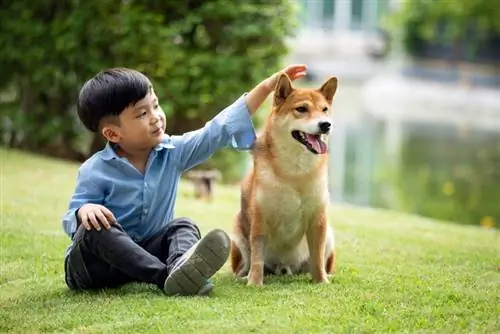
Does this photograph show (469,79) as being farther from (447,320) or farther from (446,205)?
(447,320)

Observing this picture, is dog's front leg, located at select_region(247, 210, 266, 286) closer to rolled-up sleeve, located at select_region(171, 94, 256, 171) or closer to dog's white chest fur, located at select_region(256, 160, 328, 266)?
dog's white chest fur, located at select_region(256, 160, 328, 266)

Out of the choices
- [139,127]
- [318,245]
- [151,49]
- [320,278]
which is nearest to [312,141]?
[318,245]

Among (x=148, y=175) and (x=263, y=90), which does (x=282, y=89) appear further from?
(x=148, y=175)

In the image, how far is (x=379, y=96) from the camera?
90.2 feet

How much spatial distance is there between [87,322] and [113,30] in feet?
20.0

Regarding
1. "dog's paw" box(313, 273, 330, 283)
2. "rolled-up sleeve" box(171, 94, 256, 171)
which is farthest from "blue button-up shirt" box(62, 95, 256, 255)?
"dog's paw" box(313, 273, 330, 283)

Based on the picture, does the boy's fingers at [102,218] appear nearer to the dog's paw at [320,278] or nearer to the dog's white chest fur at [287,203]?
the dog's white chest fur at [287,203]

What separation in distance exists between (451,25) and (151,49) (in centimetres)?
2031

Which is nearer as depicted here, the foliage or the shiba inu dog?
the shiba inu dog

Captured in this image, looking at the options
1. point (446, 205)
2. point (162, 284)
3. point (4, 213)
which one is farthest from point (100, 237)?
point (446, 205)

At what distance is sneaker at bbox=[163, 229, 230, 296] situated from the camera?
10.9 feet

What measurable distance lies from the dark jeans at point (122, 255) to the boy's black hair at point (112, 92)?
483mm

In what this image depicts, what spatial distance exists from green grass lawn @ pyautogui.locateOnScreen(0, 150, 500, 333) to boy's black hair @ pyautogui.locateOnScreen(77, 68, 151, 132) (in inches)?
28.1

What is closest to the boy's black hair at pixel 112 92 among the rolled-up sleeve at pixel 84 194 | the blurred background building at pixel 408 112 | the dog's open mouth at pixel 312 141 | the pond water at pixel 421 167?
the rolled-up sleeve at pixel 84 194
